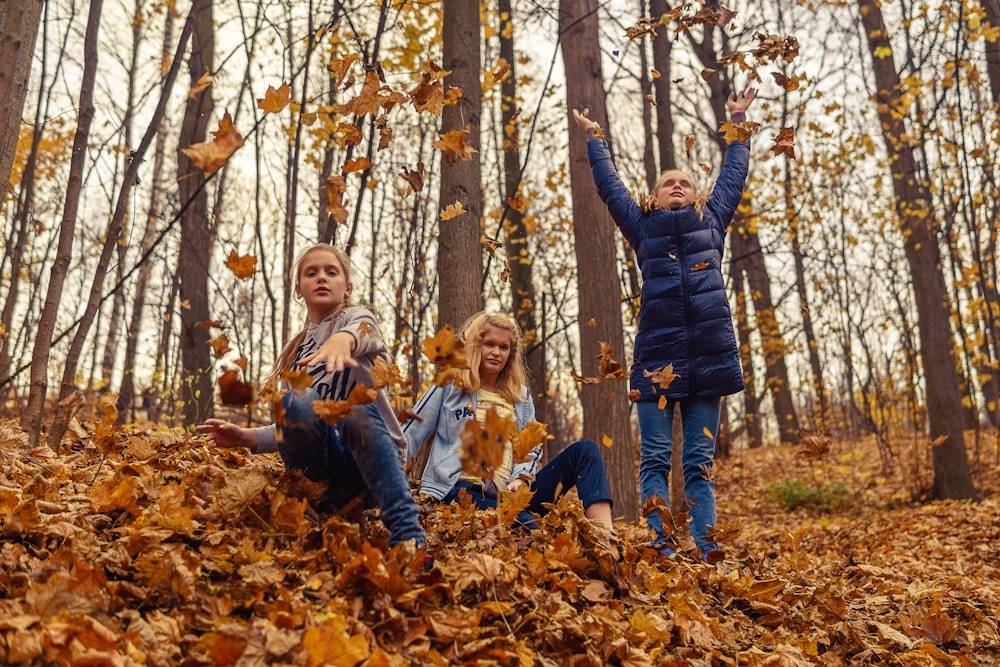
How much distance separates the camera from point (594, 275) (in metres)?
4.97

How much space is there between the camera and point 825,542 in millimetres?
6219

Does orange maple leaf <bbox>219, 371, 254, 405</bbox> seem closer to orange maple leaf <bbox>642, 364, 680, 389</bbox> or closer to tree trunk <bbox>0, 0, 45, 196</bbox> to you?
tree trunk <bbox>0, 0, 45, 196</bbox>

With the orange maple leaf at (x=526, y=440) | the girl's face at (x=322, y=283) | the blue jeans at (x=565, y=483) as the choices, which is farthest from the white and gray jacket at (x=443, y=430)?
the girl's face at (x=322, y=283)

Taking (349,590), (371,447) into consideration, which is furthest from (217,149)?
(349,590)

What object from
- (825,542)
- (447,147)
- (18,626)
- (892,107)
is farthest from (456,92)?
(892,107)

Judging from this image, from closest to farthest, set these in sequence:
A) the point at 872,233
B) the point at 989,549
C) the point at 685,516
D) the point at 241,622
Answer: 1. the point at 241,622
2. the point at 685,516
3. the point at 989,549
4. the point at 872,233

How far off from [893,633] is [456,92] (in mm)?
2841

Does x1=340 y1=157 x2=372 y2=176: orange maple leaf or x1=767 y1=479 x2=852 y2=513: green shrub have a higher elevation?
x1=340 y1=157 x2=372 y2=176: orange maple leaf

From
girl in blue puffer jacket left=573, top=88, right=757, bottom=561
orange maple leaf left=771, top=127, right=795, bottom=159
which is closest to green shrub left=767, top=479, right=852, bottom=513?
girl in blue puffer jacket left=573, top=88, right=757, bottom=561

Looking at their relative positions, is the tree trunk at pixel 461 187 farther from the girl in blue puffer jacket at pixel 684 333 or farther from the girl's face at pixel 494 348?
the girl in blue puffer jacket at pixel 684 333

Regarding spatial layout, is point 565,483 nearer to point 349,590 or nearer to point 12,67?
point 349,590

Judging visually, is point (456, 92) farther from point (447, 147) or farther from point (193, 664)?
point (193, 664)

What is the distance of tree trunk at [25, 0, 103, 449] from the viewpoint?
3180 millimetres

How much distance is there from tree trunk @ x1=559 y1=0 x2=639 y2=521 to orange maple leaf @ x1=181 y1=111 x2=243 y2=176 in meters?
2.90
